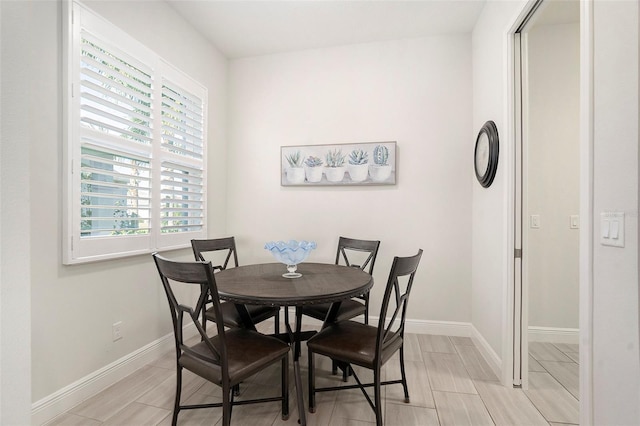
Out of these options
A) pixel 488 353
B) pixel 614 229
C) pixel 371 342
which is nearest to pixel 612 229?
pixel 614 229

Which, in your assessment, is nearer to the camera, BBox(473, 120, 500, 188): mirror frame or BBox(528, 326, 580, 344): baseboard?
BBox(473, 120, 500, 188): mirror frame

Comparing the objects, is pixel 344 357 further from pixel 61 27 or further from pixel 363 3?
pixel 363 3

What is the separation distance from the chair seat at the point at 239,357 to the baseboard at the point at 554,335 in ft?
8.37

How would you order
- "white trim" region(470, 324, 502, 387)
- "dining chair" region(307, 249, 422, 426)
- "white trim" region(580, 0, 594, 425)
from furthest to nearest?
1. "white trim" region(470, 324, 502, 387)
2. "dining chair" region(307, 249, 422, 426)
3. "white trim" region(580, 0, 594, 425)

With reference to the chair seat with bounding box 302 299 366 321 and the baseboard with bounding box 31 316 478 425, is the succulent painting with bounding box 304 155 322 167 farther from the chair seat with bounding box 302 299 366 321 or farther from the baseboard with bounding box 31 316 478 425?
the baseboard with bounding box 31 316 478 425

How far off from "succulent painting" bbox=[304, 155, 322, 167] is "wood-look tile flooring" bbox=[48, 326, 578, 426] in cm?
189

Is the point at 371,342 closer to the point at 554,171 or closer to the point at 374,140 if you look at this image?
the point at 374,140

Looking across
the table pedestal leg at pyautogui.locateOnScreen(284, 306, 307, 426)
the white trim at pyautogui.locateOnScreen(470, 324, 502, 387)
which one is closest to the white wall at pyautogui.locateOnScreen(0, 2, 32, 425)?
the table pedestal leg at pyautogui.locateOnScreen(284, 306, 307, 426)

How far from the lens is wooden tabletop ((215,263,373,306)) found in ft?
5.35

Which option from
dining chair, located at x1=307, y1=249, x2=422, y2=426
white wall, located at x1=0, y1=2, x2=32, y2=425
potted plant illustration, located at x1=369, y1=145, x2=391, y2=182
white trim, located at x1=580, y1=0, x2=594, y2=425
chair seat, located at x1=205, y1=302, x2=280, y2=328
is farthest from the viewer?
potted plant illustration, located at x1=369, y1=145, x2=391, y2=182

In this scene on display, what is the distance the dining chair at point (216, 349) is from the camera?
4.56 ft

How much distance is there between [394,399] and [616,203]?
163cm

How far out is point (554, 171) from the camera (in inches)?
111

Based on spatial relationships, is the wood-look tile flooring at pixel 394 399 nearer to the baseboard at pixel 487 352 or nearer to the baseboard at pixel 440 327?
the baseboard at pixel 487 352
